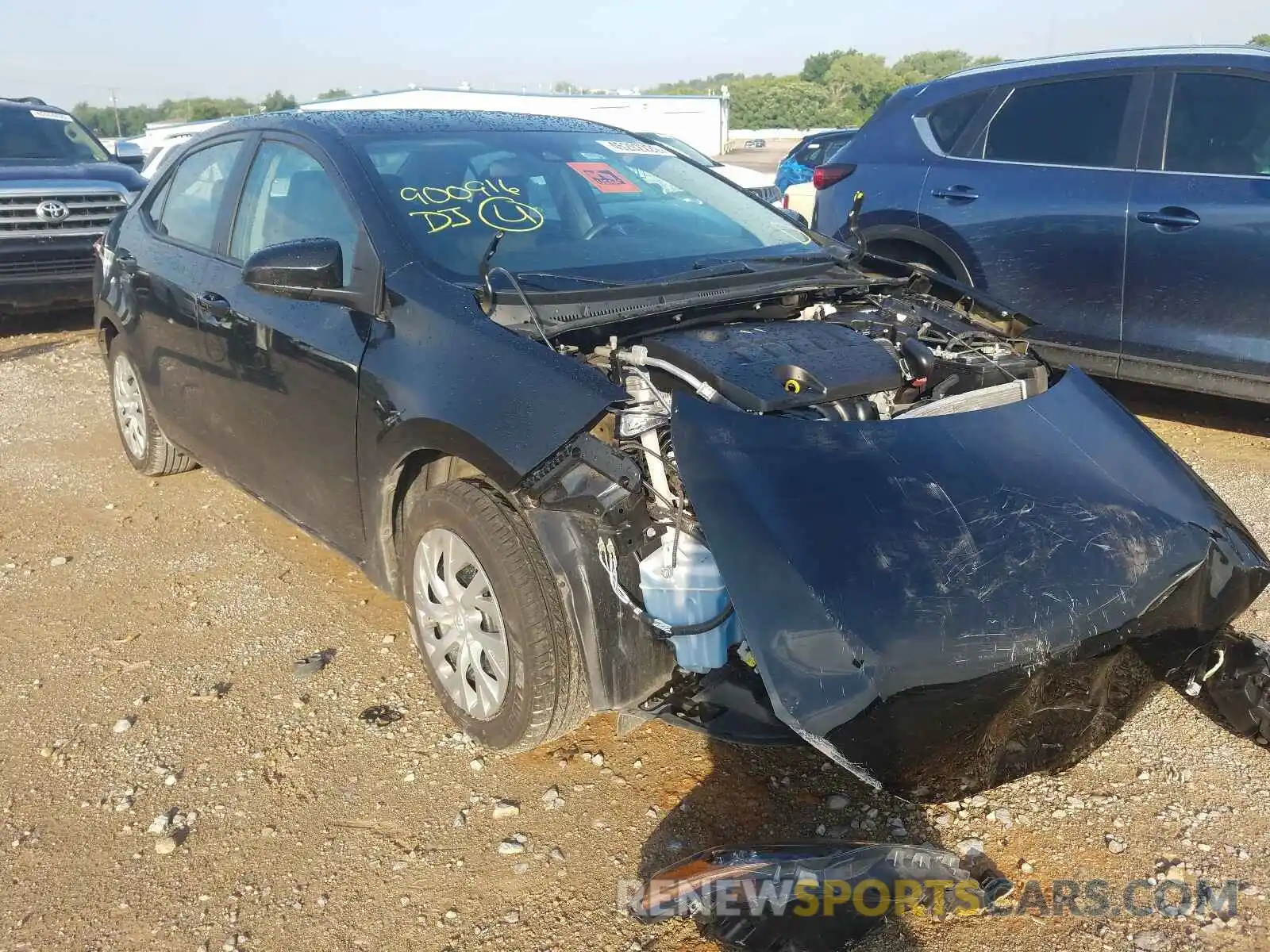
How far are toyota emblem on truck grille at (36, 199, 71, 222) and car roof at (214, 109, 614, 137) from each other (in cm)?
536

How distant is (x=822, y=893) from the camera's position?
2.16 m

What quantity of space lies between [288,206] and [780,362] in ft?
A: 6.34

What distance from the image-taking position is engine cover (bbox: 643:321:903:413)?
2.53m

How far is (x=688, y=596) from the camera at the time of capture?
2.37m

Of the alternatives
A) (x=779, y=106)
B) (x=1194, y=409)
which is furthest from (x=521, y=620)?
(x=779, y=106)

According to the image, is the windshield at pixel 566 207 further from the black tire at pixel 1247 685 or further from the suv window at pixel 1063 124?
the suv window at pixel 1063 124

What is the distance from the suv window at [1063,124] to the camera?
16.8 ft

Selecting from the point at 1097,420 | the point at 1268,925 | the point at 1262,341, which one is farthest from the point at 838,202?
the point at 1268,925

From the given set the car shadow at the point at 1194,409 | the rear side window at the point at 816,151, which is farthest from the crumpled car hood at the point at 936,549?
the rear side window at the point at 816,151

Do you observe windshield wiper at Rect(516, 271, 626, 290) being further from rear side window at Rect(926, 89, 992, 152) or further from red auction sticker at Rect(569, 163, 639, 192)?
rear side window at Rect(926, 89, 992, 152)

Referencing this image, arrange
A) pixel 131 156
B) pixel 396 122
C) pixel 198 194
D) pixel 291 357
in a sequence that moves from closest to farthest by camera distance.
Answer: pixel 291 357 → pixel 396 122 → pixel 198 194 → pixel 131 156

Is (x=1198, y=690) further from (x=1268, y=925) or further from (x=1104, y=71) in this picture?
(x=1104, y=71)

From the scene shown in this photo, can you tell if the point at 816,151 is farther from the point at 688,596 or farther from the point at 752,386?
the point at 688,596

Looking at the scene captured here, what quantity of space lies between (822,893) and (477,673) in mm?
1104
